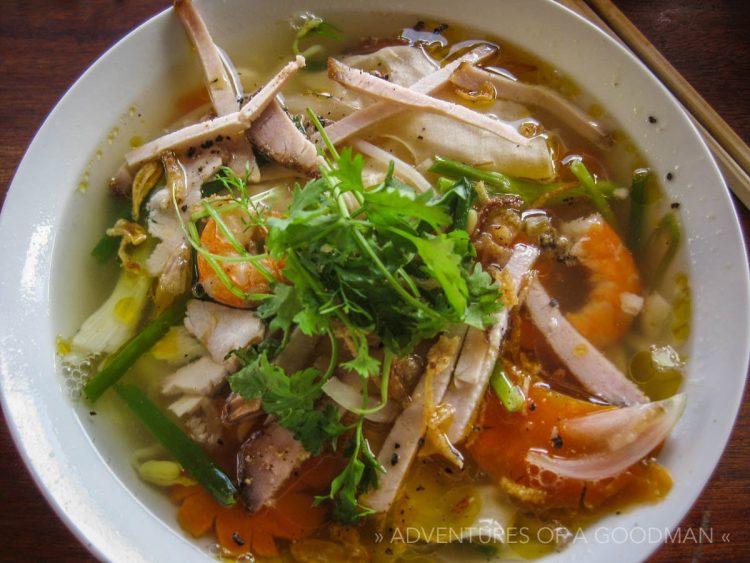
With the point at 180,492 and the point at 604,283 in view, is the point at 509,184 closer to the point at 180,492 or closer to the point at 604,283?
the point at 604,283

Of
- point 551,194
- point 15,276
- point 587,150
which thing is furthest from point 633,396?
point 15,276

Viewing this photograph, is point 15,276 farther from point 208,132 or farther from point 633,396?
point 633,396

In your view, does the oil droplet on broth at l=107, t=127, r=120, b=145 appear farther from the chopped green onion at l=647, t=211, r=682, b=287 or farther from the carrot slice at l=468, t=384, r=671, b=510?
the chopped green onion at l=647, t=211, r=682, b=287

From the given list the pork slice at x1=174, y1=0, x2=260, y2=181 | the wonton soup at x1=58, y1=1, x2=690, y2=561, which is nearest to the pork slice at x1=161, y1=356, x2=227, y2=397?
the wonton soup at x1=58, y1=1, x2=690, y2=561

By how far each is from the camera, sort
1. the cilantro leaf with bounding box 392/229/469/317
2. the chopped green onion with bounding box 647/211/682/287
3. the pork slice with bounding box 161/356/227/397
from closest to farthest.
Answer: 1. the cilantro leaf with bounding box 392/229/469/317
2. the pork slice with bounding box 161/356/227/397
3. the chopped green onion with bounding box 647/211/682/287

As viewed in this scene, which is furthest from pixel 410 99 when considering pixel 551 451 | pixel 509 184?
pixel 551 451

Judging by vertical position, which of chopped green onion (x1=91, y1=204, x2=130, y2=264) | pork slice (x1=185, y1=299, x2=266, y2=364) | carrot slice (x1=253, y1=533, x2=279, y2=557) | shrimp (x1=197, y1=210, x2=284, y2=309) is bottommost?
carrot slice (x1=253, y1=533, x2=279, y2=557)

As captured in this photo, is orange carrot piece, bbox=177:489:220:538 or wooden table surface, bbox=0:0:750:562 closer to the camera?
orange carrot piece, bbox=177:489:220:538
